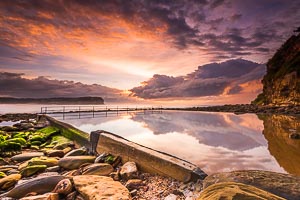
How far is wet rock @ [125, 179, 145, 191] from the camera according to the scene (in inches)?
144

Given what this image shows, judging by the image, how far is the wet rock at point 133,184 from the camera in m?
3.65

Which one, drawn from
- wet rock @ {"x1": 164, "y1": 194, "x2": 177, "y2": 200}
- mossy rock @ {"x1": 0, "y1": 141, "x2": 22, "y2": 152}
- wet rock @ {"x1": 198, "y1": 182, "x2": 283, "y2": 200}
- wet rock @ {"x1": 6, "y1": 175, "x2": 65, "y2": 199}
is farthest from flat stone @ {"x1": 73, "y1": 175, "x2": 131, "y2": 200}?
mossy rock @ {"x1": 0, "y1": 141, "x2": 22, "y2": 152}

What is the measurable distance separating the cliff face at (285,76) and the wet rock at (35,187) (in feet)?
105

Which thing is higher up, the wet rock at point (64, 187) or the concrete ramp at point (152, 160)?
the concrete ramp at point (152, 160)

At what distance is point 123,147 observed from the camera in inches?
Result: 206

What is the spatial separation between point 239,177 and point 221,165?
2.74 meters

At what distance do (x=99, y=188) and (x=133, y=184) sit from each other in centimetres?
66

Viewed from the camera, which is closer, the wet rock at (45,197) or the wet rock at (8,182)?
the wet rock at (45,197)

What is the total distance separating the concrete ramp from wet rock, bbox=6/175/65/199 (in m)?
1.72

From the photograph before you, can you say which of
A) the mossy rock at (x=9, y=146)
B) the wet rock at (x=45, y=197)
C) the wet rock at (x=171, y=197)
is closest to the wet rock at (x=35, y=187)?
the wet rock at (x=45, y=197)

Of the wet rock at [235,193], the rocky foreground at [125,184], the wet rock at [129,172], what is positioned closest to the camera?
the wet rock at [235,193]

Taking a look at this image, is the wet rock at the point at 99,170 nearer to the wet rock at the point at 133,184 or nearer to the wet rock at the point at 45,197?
the wet rock at the point at 133,184

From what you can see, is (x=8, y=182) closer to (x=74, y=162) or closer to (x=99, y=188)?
(x=74, y=162)

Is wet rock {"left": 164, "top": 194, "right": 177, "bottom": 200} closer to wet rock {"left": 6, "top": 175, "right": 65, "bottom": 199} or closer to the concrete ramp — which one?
the concrete ramp
